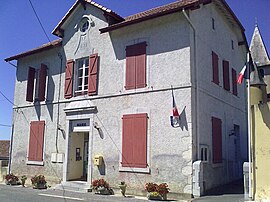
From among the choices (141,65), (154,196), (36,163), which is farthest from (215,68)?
(36,163)

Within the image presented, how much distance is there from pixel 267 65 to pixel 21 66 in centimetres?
1940

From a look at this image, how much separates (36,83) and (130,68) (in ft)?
21.3

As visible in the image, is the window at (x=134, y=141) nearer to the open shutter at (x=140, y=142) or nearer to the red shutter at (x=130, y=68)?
the open shutter at (x=140, y=142)

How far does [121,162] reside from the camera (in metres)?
11.8

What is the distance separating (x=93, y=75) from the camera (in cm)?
1342

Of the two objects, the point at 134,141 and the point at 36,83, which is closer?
the point at 134,141

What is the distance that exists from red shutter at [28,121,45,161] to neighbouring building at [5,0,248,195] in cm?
5

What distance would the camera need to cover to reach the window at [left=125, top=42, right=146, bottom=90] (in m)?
11.9

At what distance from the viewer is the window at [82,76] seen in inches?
528

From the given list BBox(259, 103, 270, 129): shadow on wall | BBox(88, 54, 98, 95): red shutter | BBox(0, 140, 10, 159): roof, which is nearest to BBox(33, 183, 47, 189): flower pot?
BBox(88, 54, 98, 95): red shutter

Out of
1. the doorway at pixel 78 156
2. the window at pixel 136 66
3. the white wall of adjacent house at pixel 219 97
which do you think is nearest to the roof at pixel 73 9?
the window at pixel 136 66

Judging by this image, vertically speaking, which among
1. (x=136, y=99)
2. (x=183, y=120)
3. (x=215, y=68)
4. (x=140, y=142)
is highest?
(x=215, y=68)

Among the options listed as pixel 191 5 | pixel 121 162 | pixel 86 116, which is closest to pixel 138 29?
pixel 191 5

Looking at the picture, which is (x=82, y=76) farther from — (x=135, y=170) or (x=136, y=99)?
(x=135, y=170)
